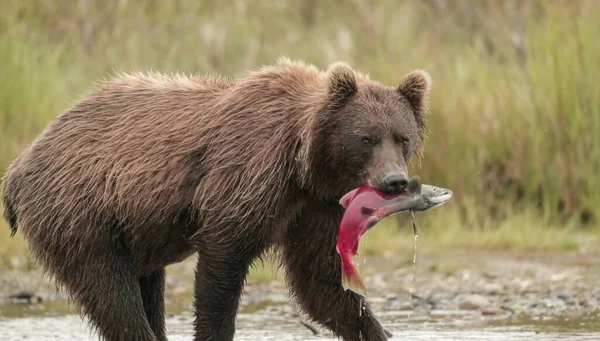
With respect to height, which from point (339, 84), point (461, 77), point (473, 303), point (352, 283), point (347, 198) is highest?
point (461, 77)

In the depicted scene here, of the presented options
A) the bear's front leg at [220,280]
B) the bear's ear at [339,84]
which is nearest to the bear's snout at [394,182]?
the bear's ear at [339,84]

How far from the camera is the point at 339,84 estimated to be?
20.1 feet

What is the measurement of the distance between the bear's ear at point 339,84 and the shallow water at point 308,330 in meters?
1.79

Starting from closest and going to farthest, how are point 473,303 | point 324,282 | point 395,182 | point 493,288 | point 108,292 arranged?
point 395,182 < point 108,292 < point 324,282 < point 473,303 < point 493,288

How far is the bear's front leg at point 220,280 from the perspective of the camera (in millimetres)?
6078

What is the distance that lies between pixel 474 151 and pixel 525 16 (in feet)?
12.6

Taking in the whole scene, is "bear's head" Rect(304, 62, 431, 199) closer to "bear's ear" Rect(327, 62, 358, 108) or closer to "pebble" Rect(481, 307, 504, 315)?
"bear's ear" Rect(327, 62, 358, 108)

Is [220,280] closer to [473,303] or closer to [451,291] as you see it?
[473,303]

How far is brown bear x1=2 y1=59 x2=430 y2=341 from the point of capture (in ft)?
20.0

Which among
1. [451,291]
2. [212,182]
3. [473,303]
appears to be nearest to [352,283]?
[212,182]

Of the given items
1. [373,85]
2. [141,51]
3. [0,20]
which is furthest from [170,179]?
[141,51]

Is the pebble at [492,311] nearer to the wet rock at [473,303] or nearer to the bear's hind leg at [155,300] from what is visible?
the wet rock at [473,303]

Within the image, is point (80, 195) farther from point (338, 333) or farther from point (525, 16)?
point (525, 16)

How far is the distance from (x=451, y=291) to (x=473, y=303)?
0.62 m
